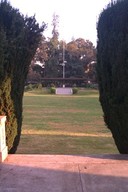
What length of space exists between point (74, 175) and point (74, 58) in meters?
71.6

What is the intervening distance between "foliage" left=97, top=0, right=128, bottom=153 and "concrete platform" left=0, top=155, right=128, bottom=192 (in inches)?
25.7

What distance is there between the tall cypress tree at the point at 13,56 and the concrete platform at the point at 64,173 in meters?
0.81

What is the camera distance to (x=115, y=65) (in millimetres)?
5926

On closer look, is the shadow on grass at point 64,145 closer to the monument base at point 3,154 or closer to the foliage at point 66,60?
the monument base at point 3,154

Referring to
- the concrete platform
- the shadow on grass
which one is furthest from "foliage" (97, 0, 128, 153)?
the shadow on grass

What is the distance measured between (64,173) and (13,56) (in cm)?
238

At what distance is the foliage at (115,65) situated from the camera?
232 inches

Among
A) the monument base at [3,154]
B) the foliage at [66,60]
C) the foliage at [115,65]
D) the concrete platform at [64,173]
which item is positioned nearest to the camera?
the concrete platform at [64,173]

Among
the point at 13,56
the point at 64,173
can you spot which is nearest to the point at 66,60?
the point at 13,56

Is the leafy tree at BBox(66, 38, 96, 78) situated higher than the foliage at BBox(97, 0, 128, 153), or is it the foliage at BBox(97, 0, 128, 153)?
the leafy tree at BBox(66, 38, 96, 78)

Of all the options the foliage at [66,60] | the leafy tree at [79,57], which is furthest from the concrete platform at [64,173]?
the leafy tree at [79,57]

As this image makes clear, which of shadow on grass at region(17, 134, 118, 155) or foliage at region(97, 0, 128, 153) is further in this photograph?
shadow on grass at region(17, 134, 118, 155)

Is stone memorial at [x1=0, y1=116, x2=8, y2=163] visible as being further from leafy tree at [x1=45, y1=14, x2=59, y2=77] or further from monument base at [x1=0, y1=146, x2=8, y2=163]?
leafy tree at [x1=45, y1=14, x2=59, y2=77]

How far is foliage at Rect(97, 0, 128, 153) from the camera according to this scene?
19.3 feet
